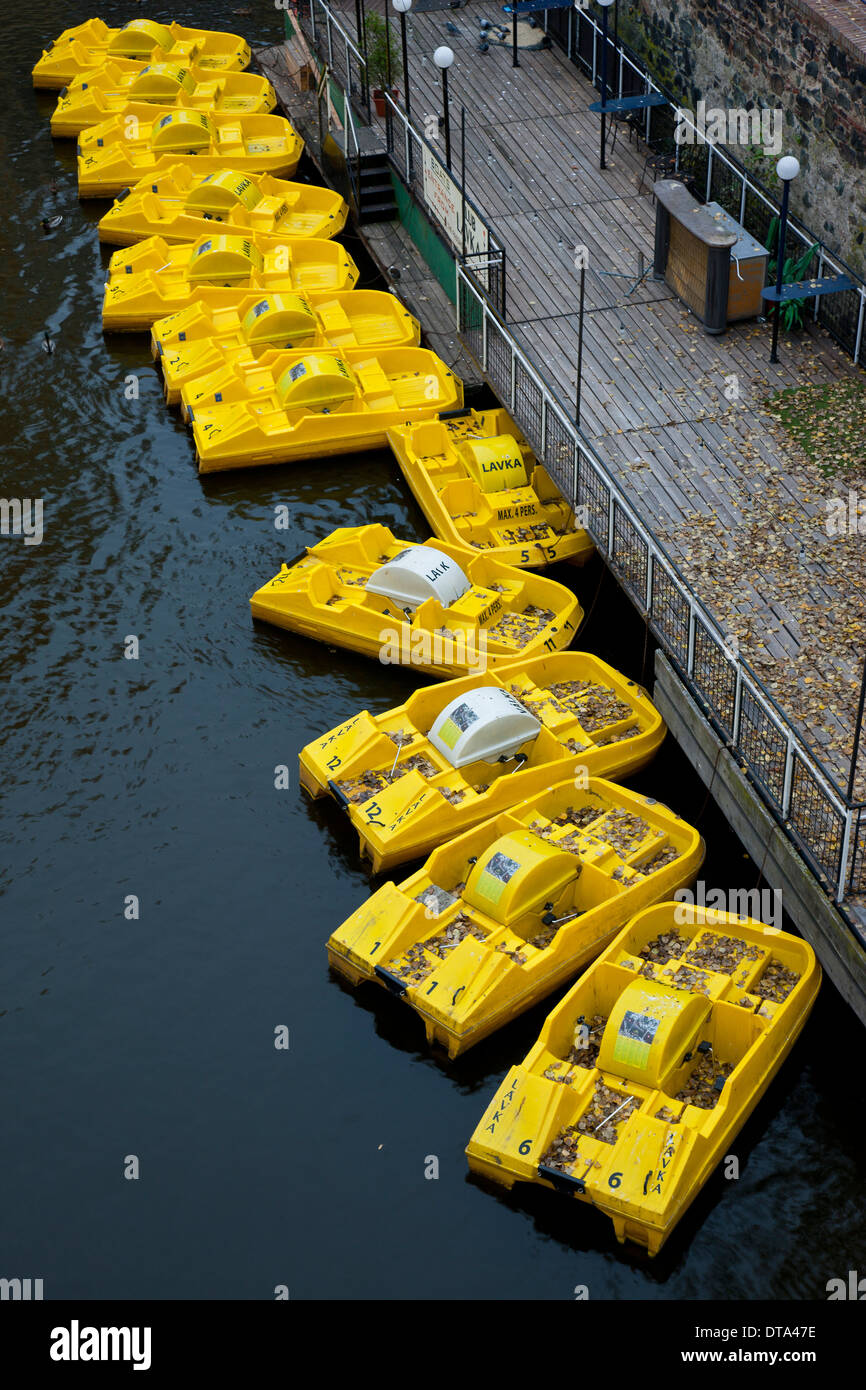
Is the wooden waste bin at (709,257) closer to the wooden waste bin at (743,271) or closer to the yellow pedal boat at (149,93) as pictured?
the wooden waste bin at (743,271)

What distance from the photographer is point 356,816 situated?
19484 mm

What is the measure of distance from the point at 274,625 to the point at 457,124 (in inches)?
541

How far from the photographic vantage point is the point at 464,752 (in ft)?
65.2

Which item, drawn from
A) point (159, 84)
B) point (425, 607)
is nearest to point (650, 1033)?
point (425, 607)

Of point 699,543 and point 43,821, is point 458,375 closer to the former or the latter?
point 699,543

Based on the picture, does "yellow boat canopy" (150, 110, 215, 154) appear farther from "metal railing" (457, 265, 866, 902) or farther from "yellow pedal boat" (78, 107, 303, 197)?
"metal railing" (457, 265, 866, 902)

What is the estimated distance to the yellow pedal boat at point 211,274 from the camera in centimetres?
2944

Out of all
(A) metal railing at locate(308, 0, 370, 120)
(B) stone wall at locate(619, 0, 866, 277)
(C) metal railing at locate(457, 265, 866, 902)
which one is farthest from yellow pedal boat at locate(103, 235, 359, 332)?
(B) stone wall at locate(619, 0, 866, 277)

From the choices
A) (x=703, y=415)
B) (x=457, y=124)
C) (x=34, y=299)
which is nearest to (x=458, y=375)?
(x=703, y=415)

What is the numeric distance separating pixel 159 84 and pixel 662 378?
1811 cm

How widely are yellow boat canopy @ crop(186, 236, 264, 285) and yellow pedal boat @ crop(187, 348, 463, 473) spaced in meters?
3.46

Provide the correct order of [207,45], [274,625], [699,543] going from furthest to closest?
[207,45] → [274,625] → [699,543]
